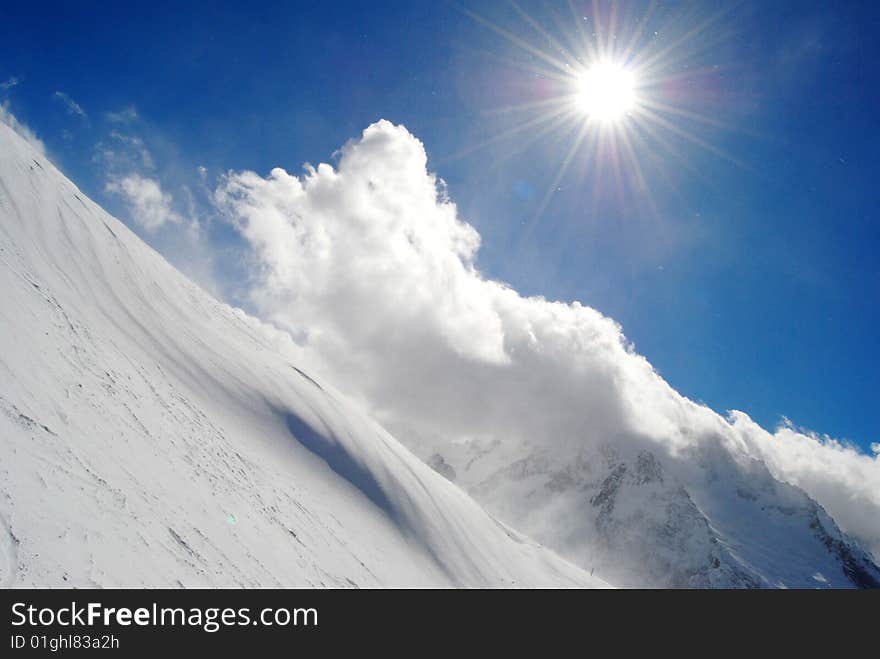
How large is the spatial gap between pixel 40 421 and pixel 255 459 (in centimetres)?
1152

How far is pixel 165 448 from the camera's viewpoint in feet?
55.9

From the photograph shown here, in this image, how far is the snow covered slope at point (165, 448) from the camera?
10.2m

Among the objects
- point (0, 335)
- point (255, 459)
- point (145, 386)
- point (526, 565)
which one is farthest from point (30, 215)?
point (526, 565)

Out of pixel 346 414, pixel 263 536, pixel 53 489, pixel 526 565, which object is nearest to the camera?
pixel 53 489

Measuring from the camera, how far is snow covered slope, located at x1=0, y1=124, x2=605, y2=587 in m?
10.2

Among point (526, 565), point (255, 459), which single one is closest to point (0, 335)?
point (255, 459)
